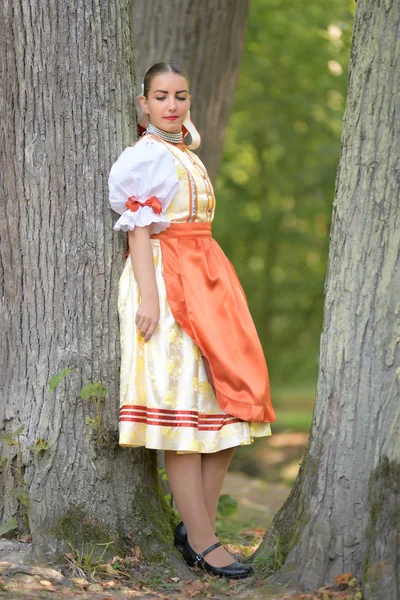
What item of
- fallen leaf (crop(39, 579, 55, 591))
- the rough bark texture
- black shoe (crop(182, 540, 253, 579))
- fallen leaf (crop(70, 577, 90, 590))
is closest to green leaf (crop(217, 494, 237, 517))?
black shoe (crop(182, 540, 253, 579))

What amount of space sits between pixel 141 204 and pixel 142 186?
0.07 m

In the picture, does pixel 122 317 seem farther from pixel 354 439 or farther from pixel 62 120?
pixel 354 439

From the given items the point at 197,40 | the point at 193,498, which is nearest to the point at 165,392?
the point at 193,498

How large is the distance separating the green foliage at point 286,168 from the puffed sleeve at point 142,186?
4.63m

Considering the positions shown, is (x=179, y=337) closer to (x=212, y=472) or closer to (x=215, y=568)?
(x=212, y=472)

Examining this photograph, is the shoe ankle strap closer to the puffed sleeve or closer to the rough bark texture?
the puffed sleeve

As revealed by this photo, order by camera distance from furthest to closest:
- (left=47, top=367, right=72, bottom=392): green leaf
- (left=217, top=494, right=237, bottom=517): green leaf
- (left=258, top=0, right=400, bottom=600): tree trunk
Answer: (left=217, top=494, right=237, bottom=517): green leaf
(left=47, top=367, right=72, bottom=392): green leaf
(left=258, top=0, right=400, bottom=600): tree trunk

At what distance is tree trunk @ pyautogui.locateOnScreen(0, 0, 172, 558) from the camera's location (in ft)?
10.6

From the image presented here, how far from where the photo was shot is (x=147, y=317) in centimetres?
317

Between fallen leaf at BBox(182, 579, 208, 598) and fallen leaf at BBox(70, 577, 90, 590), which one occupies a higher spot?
fallen leaf at BBox(70, 577, 90, 590)

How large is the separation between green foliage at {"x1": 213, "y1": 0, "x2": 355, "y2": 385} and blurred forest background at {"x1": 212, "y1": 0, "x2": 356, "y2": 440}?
0.05ft

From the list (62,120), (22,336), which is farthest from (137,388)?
(62,120)

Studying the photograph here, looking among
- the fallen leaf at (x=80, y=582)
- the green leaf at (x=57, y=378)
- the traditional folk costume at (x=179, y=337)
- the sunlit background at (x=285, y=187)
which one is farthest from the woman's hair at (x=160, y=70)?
the sunlit background at (x=285, y=187)

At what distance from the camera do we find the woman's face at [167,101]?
131 inches
